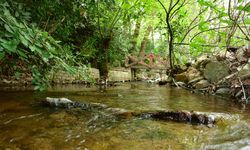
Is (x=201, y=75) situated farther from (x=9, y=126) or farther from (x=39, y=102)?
(x=9, y=126)

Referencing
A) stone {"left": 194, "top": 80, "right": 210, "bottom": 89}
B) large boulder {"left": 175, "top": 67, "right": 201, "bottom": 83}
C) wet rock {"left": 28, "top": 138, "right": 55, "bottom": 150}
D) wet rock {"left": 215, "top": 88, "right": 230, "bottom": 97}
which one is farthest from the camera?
large boulder {"left": 175, "top": 67, "right": 201, "bottom": 83}

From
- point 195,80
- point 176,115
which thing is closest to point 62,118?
point 176,115

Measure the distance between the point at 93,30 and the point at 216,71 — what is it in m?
4.33

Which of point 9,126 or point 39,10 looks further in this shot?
point 39,10

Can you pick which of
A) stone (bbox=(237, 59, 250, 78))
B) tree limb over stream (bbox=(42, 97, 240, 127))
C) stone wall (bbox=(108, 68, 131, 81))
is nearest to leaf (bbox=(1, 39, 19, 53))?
tree limb over stream (bbox=(42, 97, 240, 127))

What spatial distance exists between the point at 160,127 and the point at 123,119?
52 cm

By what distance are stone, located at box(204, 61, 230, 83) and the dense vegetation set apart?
0.44 m

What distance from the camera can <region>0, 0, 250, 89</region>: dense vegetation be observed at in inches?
63.6

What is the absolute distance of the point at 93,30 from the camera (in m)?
8.95

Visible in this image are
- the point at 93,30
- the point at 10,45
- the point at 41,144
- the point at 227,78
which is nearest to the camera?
the point at 10,45

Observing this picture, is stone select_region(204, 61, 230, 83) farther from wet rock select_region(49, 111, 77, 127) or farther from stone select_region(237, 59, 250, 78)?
wet rock select_region(49, 111, 77, 127)

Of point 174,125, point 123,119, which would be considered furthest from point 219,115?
point 123,119

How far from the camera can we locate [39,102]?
3.95 m

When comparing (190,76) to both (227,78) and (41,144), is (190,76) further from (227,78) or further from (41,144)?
(41,144)
